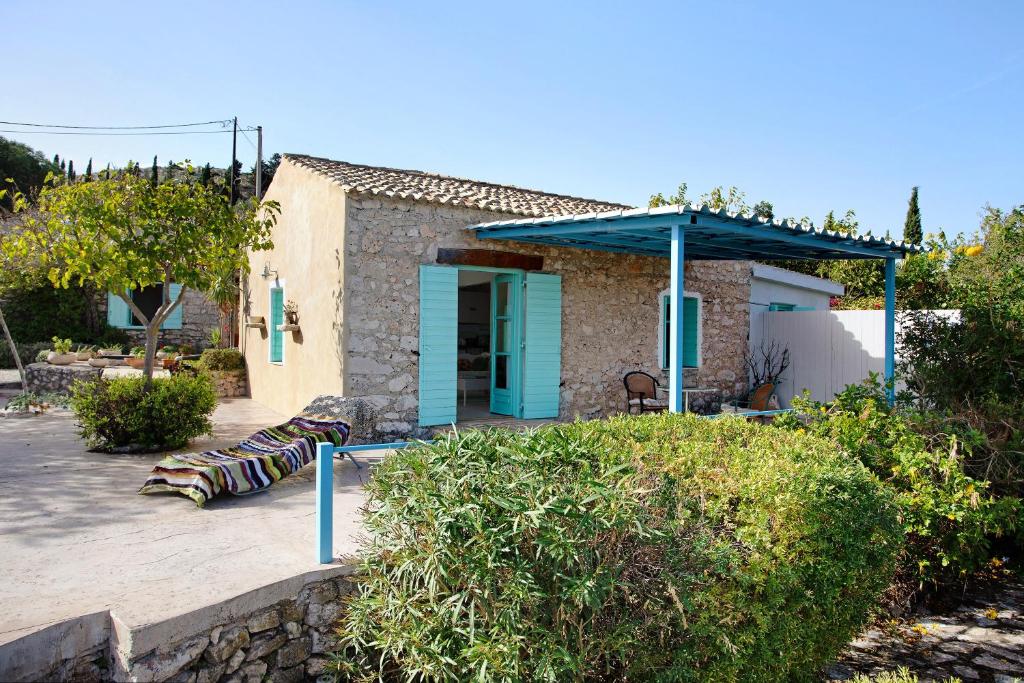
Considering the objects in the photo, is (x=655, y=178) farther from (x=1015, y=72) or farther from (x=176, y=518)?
(x=176, y=518)

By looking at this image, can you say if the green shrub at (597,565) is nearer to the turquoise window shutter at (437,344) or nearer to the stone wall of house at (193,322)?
the turquoise window shutter at (437,344)

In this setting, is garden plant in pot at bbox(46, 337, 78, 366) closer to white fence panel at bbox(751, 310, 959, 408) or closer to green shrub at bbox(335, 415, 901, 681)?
green shrub at bbox(335, 415, 901, 681)

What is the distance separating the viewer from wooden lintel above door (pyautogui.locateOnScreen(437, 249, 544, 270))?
8.20 meters

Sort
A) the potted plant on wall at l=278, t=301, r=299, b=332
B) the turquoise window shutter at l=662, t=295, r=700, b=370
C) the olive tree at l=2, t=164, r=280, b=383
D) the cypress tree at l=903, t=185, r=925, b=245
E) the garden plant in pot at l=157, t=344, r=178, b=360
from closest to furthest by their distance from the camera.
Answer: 1. the olive tree at l=2, t=164, r=280, b=383
2. the potted plant on wall at l=278, t=301, r=299, b=332
3. the turquoise window shutter at l=662, t=295, r=700, b=370
4. the garden plant in pot at l=157, t=344, r=178, b=360
5. the cypress tree at l=903, t=185, r=925, b=245

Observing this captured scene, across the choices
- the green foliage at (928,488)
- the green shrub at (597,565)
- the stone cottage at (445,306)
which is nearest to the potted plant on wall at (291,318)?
the stone cottage at (445,306)

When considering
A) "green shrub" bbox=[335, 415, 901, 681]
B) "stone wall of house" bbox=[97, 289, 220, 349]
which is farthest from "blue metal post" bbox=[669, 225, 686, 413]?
"stone wall of house" bbox=[97, 289, 220, 349]

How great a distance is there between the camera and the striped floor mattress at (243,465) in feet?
17.1

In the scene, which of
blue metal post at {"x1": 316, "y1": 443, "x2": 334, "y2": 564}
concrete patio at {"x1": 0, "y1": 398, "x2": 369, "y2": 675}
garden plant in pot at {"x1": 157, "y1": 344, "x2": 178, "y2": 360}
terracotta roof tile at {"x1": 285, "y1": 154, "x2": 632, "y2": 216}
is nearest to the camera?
concrete patio at {"x1": 0, "y1": 398, "x2": 369, "y2": 675}

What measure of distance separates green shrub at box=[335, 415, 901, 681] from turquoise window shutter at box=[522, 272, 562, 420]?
5.33m

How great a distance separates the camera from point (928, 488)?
4.77 meters

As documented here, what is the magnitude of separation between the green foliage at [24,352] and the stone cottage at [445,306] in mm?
6889

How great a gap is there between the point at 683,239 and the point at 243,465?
4.77 meters

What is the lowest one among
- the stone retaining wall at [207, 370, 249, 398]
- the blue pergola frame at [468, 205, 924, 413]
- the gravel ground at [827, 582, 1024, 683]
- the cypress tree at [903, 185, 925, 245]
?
the gravel ground at [827, 582, 1024, 683]

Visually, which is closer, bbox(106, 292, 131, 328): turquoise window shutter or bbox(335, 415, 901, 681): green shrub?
bbox(335, 415, 901, 681): green shrub
